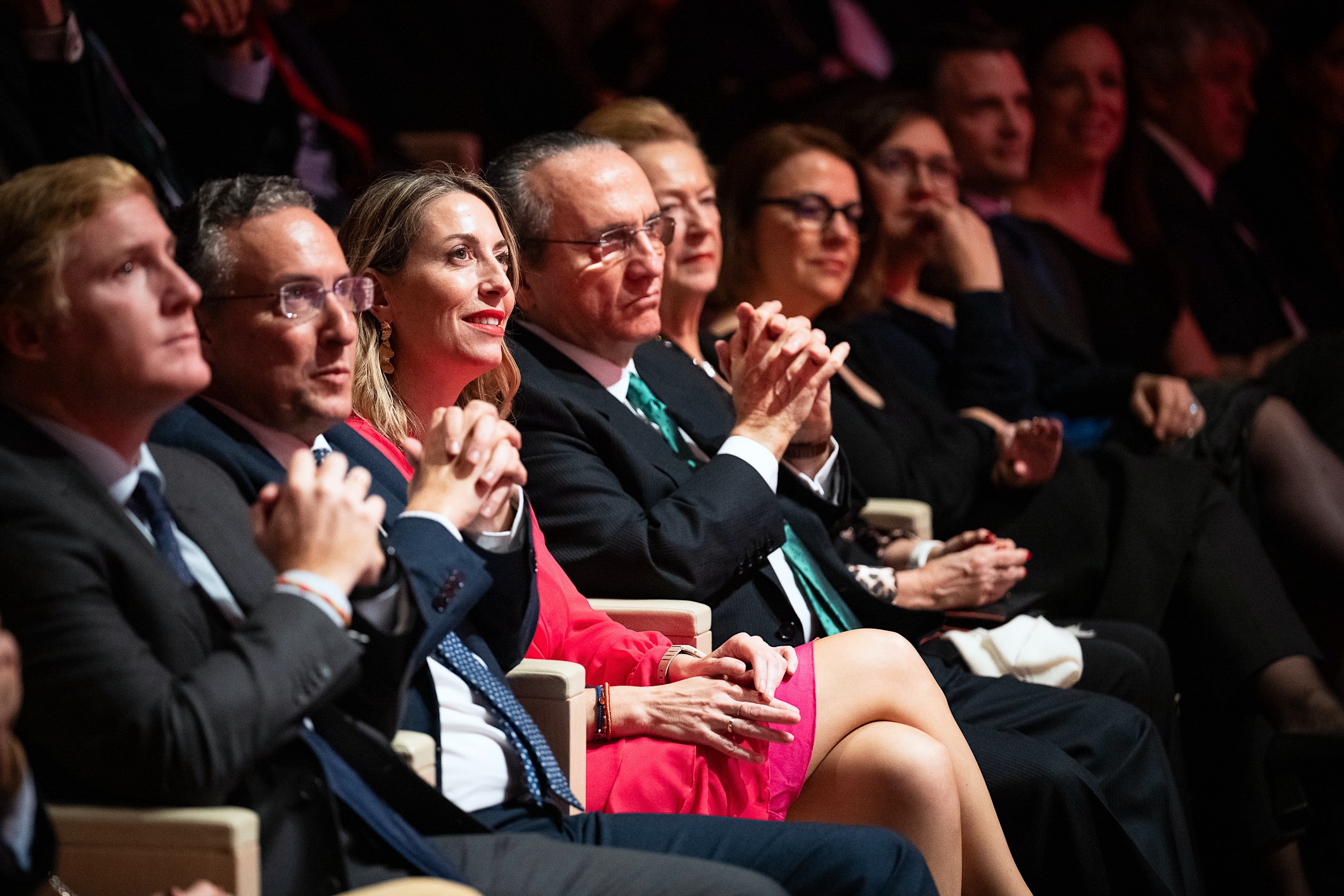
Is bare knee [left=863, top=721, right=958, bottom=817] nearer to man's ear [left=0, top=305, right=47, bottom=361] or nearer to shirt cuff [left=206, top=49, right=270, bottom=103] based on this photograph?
man's ear [left=0, top=305, right=47, bottom=361]

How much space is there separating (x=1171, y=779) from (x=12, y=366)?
218 cm

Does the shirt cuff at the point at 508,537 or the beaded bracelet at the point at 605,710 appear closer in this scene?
the shirt cuff at the point at 508,537

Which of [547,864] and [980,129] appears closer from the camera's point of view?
[547,864]

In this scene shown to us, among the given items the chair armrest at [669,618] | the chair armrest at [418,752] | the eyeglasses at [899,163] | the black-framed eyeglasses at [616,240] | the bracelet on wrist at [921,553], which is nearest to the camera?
the chair armrest at [418,752]

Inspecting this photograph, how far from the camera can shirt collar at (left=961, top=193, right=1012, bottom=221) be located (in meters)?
5.31

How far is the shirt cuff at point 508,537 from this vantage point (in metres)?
1.94

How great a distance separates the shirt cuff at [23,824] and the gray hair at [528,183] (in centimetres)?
162

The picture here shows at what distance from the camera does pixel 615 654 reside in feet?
7.45

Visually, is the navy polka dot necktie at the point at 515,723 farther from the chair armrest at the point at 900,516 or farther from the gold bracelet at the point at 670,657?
the chair armrest at the point at 900,516

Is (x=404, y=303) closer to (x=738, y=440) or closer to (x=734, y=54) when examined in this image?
(x=738, y=440)

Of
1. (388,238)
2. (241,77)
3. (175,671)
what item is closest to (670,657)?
(388,238)

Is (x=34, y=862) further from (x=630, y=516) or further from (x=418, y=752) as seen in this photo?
(x=630, y=516)

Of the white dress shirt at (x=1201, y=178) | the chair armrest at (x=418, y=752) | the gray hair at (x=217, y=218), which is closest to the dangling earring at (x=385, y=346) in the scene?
the gray hair at (x=217, y=218)

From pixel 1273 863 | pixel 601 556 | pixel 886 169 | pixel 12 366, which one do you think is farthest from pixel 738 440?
pixel 886 169
